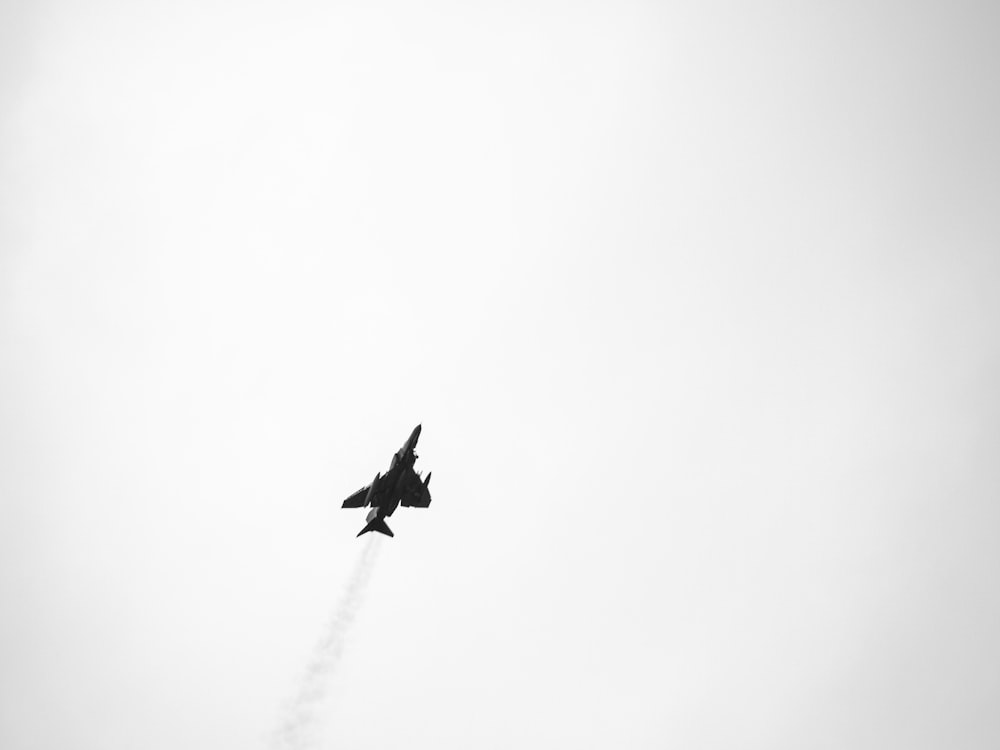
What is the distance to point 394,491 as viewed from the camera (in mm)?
62750

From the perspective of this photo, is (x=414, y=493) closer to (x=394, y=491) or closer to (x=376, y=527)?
(x=394, y=491)

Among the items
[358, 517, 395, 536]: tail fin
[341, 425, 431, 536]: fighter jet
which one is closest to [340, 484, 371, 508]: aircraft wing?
[341, 425, 431, 536]: fighter jet

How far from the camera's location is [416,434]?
60.0 m

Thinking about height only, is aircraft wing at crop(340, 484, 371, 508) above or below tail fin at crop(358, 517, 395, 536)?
above

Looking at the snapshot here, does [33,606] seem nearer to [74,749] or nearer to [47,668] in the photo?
[47,668]

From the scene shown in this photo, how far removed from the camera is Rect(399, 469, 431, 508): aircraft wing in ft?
206

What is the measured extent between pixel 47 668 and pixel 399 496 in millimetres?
163996

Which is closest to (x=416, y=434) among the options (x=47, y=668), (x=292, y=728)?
(x=292, y=728)

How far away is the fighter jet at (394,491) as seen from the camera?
61.7 m

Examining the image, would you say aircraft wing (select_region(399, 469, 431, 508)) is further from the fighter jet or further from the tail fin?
the tail fin

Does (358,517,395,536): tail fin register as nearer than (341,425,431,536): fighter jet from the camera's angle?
No

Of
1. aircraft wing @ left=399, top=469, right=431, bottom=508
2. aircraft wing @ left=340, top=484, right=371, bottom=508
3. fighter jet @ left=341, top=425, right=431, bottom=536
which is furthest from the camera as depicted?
aircraft wing @ left=340, top=484, right=371, bottom=508

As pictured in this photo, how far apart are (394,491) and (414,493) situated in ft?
7.50

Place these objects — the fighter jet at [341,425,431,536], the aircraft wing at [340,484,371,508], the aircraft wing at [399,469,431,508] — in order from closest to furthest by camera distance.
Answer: the fighter jet at [341,425,431,536] < the aircraft wing at [399,469,431,508] < the aircraft wing at [340,484,371,508]
